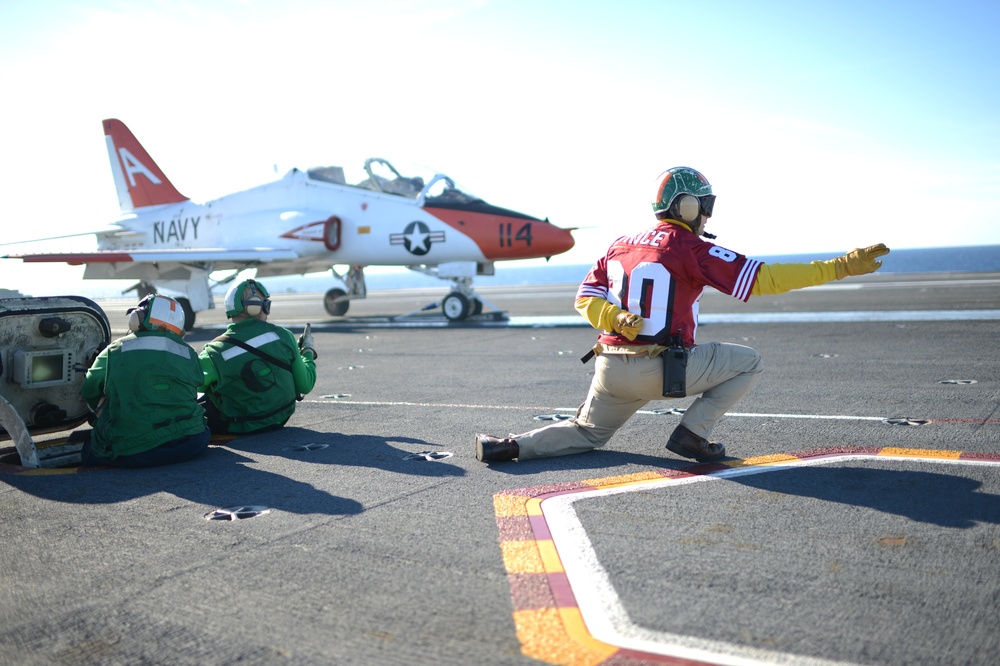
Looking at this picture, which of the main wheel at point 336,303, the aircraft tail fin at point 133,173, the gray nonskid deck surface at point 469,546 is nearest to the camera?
the gray nonskid deck surface at point 469,546

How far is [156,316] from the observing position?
17.8ft

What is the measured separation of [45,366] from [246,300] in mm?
1449

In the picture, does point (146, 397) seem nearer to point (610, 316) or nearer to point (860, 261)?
point (610, 316)

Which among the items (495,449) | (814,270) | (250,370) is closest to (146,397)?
(250,370)

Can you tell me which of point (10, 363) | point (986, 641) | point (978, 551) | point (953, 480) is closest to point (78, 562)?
point (10, 363)

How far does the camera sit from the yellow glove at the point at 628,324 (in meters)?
4.60

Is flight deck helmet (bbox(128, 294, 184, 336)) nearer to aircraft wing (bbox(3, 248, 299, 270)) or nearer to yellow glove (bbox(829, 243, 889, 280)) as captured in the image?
yellow glove (bbox(829, 243, 889, 280))

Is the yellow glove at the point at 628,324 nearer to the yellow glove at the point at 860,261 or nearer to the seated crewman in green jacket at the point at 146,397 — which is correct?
the yellow glove at the point at 860,261

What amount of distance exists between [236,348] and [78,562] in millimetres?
2825

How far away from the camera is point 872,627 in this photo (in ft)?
8.35

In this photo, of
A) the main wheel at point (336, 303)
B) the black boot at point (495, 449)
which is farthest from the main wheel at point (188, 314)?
the black boot at point (495, 449)

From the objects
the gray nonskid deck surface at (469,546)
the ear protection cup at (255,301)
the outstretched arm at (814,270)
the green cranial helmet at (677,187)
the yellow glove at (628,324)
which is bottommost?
the gray nonskid deck surface at (469,546)

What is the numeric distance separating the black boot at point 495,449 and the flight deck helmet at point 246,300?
2280 millimetres

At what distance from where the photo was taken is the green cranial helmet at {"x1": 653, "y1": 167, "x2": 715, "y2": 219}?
15.9ft
